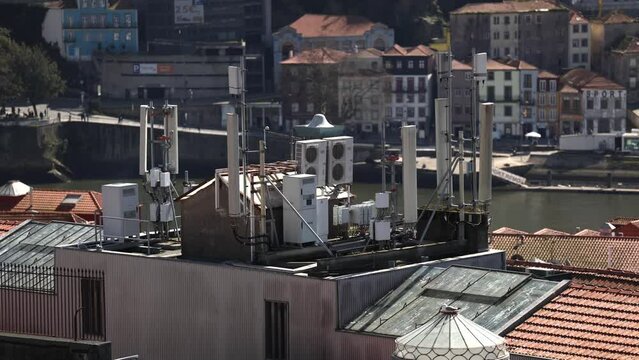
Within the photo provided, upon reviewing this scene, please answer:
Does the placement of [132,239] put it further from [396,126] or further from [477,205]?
[396,126]

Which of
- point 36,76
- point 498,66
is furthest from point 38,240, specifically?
point 498,66

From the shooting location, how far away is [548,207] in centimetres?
A: 7669

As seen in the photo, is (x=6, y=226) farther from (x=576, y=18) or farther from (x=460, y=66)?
(x=576, y=18)

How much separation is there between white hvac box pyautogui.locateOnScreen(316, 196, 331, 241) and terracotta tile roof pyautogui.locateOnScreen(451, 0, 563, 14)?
239 feet

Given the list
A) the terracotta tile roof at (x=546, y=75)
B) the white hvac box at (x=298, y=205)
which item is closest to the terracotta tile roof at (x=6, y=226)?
the white hvac box at (x=298, y=205)

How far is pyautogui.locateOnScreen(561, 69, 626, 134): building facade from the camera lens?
95.7 meters

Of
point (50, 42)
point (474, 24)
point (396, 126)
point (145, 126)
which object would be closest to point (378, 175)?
point (396, 126)

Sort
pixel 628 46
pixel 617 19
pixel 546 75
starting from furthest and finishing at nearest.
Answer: pixel 617 19 → pixel 628 46 → pixel 546 75

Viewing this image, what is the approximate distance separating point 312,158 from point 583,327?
496 cm

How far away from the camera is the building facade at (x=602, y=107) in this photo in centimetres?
9569

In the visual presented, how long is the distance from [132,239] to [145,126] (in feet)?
5.34

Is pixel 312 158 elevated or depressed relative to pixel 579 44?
depressed

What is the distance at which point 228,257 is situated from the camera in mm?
27578

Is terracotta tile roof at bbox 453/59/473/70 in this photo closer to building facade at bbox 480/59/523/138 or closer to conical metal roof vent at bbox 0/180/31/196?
building facade at bbox 480/59/523/138
